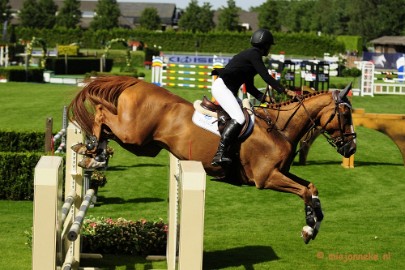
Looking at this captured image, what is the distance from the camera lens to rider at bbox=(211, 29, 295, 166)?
9.96 meters

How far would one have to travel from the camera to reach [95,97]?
1074 centimetres

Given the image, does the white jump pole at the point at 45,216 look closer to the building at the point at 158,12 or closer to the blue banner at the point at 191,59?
the blue banner at the point at 191,59

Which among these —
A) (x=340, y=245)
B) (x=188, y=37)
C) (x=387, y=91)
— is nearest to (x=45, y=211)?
(x=340, y=245)

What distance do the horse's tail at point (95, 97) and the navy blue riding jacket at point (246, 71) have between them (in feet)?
4.11

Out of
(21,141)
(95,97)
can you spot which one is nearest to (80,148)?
(95,97)

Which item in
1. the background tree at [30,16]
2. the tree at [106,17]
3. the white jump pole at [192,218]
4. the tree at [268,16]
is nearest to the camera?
the white jump pole at [192,218]

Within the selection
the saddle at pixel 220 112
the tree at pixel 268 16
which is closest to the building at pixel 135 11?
the tree at pixel 268 16

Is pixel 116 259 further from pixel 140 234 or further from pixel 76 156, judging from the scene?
pixel 76 156

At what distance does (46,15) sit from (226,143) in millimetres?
116840

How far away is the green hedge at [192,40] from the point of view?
90750 mm

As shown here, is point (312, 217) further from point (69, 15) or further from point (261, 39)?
point (69, 15)

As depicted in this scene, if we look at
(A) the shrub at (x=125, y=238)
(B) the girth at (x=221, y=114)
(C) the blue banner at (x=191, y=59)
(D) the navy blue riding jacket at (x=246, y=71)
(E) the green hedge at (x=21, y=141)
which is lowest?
(A) the shrub at (x=125, y=238)

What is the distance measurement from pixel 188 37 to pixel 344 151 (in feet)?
276

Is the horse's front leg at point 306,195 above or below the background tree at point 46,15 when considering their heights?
below
